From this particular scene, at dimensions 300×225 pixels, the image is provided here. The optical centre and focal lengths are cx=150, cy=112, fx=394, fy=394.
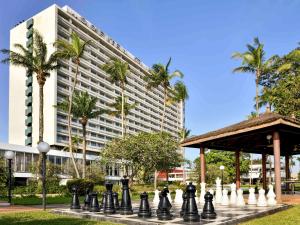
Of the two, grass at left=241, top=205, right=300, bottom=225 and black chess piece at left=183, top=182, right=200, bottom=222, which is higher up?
black chess piece at left=183, top=182, right=200, bottom=222

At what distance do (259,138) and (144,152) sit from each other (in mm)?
14479

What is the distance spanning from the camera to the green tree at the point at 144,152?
34.2 metres

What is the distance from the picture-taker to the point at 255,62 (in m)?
37.6

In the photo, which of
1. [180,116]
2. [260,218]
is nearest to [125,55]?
[180,116]

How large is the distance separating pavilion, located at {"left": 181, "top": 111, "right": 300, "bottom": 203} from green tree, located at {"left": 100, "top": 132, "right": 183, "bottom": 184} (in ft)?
36.1

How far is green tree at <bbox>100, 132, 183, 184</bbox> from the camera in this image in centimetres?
3422

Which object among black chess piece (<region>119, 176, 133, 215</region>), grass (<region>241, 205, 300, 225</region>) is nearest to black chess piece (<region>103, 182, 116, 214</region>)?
black chess piece (<region>119, 176, 133, 215</region>)

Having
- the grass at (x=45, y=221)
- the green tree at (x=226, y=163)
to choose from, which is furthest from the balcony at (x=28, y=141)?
the grass at (x=45, y=221)

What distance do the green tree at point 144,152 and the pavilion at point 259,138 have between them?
36.1 feet

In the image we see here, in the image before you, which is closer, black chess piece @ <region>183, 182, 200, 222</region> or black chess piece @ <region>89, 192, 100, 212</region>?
black chess piece @ <region>183, 182, 200, 222</region>

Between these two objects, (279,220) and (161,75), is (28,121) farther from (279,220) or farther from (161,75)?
(279,220)

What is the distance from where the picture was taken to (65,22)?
8312 cm

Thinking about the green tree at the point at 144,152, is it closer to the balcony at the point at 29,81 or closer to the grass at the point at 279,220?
the grass at the point at 279,220

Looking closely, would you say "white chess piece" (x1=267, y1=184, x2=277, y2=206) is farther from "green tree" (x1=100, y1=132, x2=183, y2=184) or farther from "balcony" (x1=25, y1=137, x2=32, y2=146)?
"balcony" (x1=25, y1=137, x2=32, y2=146)
